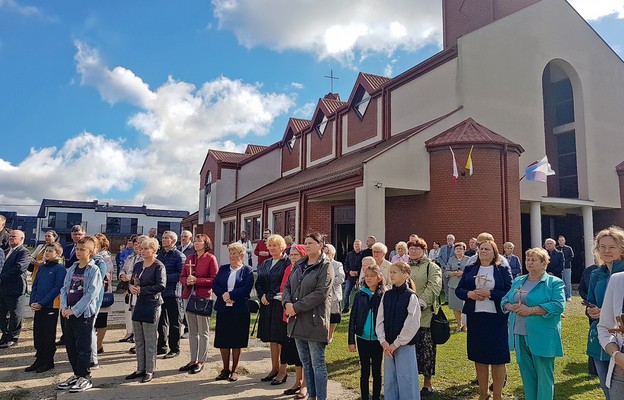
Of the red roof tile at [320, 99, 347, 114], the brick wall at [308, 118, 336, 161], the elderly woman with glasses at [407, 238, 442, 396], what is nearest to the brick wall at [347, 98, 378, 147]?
the brick wall at [308, 118, 336, 161]

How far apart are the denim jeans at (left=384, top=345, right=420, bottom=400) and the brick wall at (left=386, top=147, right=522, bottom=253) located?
10.4 metres

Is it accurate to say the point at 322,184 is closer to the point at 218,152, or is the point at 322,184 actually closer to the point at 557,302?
the point at 557,302

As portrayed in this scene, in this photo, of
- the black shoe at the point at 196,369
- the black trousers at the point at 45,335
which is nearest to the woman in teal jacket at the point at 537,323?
the black shoe at the point at 196,369

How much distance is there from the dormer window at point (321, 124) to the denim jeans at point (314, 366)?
19234 mm

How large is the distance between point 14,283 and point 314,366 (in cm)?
593

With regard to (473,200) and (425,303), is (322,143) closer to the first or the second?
Result: (473,200)

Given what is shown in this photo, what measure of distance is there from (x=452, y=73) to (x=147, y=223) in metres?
60.0

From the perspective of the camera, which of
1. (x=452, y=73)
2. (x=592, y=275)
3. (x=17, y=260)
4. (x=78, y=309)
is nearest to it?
(x=592, y=275)

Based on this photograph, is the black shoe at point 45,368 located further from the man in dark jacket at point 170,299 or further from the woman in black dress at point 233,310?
the woman in black dress at point 233,310

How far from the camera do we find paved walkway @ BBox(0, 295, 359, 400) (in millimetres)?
5336

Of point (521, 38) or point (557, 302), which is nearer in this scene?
point (557, 302)

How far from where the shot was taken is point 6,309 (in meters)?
8.05

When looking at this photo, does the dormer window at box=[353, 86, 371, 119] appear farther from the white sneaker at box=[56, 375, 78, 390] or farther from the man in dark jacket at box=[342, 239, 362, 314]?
the white sneaker at box=[56, 375, 78, 390]

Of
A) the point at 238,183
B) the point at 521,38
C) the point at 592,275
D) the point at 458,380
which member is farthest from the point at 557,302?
the point at 238,183
